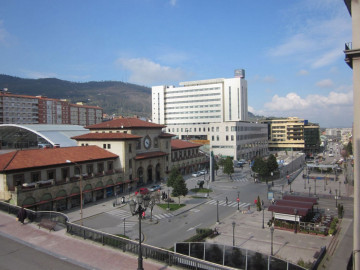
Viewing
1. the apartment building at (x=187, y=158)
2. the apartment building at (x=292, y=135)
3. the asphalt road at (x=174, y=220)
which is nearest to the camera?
the asphalt road at (x=174, y=220)

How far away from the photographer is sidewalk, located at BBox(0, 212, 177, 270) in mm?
16453

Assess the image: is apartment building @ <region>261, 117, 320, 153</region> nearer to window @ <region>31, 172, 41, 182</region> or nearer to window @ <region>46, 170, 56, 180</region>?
window @ <region>46, 170, 56, 180</region>

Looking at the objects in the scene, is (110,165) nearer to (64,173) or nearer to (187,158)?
(64,173)

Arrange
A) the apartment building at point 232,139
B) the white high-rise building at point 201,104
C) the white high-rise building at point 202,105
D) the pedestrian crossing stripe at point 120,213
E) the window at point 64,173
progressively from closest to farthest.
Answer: the pedestrian crossing stripe at point 120,213, the window at point 64,173, the apartment building at point 232,139, the white high-rise building at point 202,105, the white high-rise building at point 201,104

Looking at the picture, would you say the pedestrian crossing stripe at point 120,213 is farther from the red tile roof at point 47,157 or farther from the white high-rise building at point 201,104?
the white high-rise building at point 201,104

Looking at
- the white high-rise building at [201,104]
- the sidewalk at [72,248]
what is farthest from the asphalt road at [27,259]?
the white high-rise building at [201,104]

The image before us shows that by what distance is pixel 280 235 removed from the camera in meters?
29.1

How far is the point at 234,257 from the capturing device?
65.5ft

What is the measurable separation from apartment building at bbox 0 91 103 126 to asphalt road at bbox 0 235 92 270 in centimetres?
13353

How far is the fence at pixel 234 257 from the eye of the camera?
60.3ft

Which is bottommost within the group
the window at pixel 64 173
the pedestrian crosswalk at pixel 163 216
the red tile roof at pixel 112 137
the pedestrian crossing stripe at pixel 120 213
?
the pedestrian crosswalk at pixel 163 216

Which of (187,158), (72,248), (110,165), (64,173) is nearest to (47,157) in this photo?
(64,173)

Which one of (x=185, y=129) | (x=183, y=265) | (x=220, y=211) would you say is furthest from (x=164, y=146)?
(x=185, y=129)

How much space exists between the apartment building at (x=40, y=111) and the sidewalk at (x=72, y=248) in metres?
129
